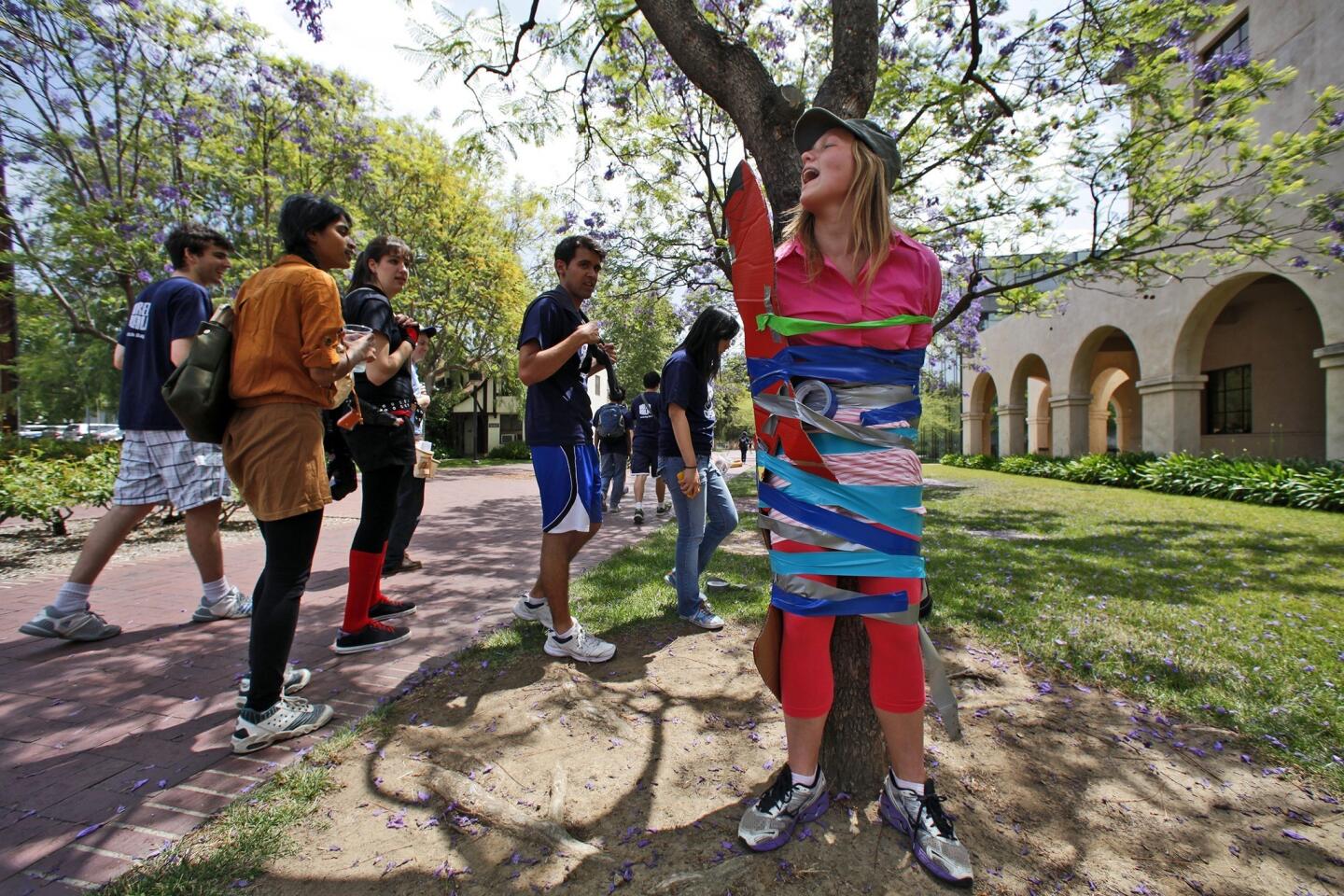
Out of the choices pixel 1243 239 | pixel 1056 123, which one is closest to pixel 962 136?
pixel 1056 123

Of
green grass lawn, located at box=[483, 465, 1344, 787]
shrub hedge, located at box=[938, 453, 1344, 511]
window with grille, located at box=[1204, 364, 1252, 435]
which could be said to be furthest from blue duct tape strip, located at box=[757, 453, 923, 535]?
window with grille, located at box=[1204, 364, 1252, 435]

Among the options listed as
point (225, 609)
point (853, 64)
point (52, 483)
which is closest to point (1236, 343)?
point (853, 64)

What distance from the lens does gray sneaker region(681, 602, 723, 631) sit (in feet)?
11.3

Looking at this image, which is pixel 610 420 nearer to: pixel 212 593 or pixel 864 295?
pixel 212 593

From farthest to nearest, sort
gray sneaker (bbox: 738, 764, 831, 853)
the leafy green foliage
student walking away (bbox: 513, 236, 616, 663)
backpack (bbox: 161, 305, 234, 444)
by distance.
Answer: the leafy green foliage → student walking away (bbox: 513, 236, 616, 663) → backpack (bbox: 161, 305, 234, 444) → gray sneaker (bbox: 738, 764, 831, 853)

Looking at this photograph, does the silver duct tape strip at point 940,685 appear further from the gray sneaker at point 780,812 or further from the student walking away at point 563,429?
the student walking away at point 563,429

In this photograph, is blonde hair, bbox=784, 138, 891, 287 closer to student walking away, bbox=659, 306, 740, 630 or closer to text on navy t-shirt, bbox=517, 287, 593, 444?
text on navy t-shirt, bbox=517, 287, 593, 444

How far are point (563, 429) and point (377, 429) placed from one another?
1.05 metres

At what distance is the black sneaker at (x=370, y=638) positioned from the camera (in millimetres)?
3059

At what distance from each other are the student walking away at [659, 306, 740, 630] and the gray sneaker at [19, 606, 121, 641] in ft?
10.2

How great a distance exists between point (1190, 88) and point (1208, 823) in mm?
10565

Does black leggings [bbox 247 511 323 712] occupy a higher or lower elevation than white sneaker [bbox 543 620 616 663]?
higher

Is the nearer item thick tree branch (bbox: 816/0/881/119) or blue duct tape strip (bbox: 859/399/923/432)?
blue duct tape strip (bbox: 859/399/923/432)

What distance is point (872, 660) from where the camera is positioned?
5.57 feet
